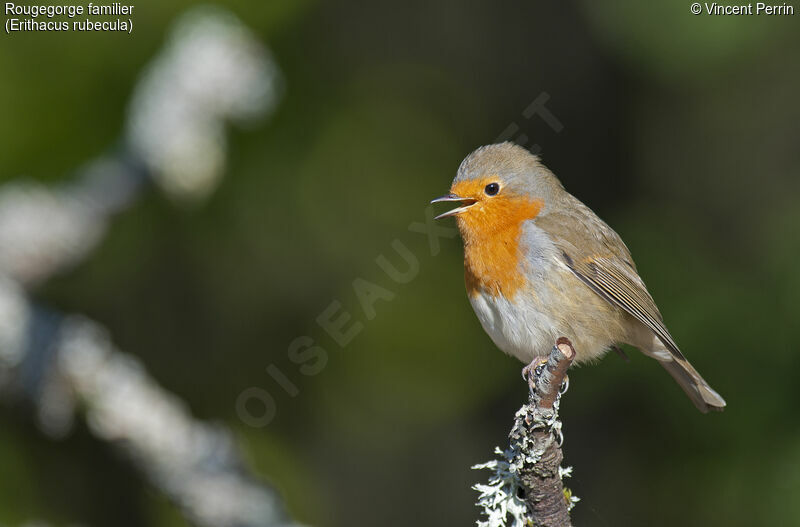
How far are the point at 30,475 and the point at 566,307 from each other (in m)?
3.01

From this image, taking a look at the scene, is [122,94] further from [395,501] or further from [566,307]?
[395,501]

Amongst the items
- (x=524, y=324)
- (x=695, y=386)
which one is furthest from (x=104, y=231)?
(x=695, y=386)

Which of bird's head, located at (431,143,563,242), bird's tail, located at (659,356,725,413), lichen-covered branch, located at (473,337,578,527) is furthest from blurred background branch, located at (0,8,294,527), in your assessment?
bird's tail, located at (659,356,725,413)

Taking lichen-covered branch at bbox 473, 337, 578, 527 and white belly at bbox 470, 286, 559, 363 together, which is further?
white belly at bbox 470, 286, 559, 363

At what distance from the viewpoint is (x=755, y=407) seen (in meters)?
4.98

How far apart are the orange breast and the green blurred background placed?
1.49 m

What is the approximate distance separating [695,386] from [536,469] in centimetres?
203

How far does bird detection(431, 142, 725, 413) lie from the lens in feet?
13.2

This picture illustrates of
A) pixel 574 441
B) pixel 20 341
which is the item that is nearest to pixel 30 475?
pixel 20 341

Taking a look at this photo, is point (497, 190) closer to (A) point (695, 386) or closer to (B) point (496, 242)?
(B) point (496, 242)

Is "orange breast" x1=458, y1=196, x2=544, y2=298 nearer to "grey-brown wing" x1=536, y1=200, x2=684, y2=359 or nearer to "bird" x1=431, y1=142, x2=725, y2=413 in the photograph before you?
"bird" x1=431, y1=142, x2=725, y2=413

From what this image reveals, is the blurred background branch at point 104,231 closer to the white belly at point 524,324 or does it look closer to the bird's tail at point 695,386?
the white belly at point 524,324

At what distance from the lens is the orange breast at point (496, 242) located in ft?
13.2

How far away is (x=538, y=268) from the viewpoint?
4043 mm
